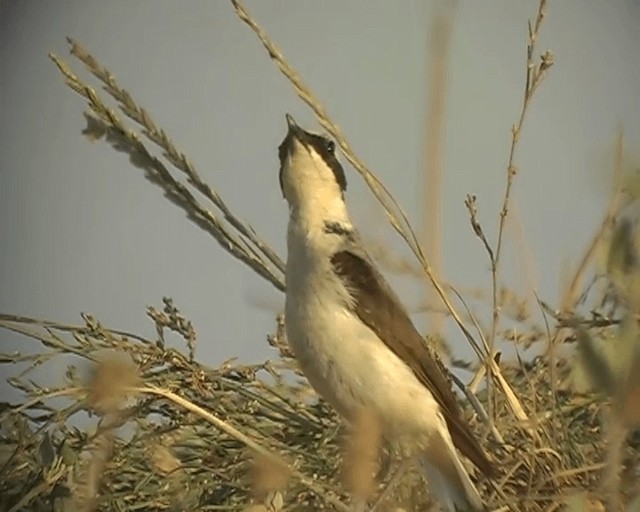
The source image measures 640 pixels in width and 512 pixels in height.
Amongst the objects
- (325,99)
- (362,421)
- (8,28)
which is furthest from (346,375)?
(8,28)

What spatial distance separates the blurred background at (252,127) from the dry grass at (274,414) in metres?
0.04

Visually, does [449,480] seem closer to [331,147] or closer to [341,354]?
[341,354]

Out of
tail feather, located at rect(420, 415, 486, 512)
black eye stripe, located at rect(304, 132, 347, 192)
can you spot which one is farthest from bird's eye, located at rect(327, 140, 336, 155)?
tail feather, located at rect(420, 415, 486, 512)

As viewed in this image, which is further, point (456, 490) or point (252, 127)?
point (252, 127)

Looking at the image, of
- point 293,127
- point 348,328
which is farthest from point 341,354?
point 293,127

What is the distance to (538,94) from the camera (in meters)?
0.60

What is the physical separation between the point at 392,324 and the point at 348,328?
0.9 inches

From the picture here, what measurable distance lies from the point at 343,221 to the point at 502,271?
0.09m

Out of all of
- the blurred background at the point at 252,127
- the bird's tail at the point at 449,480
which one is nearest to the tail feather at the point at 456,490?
the bird's tail at the point at 449,480

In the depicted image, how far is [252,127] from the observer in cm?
59

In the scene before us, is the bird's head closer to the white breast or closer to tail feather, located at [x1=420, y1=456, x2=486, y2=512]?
the white breast

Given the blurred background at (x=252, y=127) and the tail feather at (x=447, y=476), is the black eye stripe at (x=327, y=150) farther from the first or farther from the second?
the tail feather at (x=447, y=476)

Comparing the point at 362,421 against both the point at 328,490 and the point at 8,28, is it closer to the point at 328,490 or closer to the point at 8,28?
the point at 328,490

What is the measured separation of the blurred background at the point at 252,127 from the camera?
0.57m
